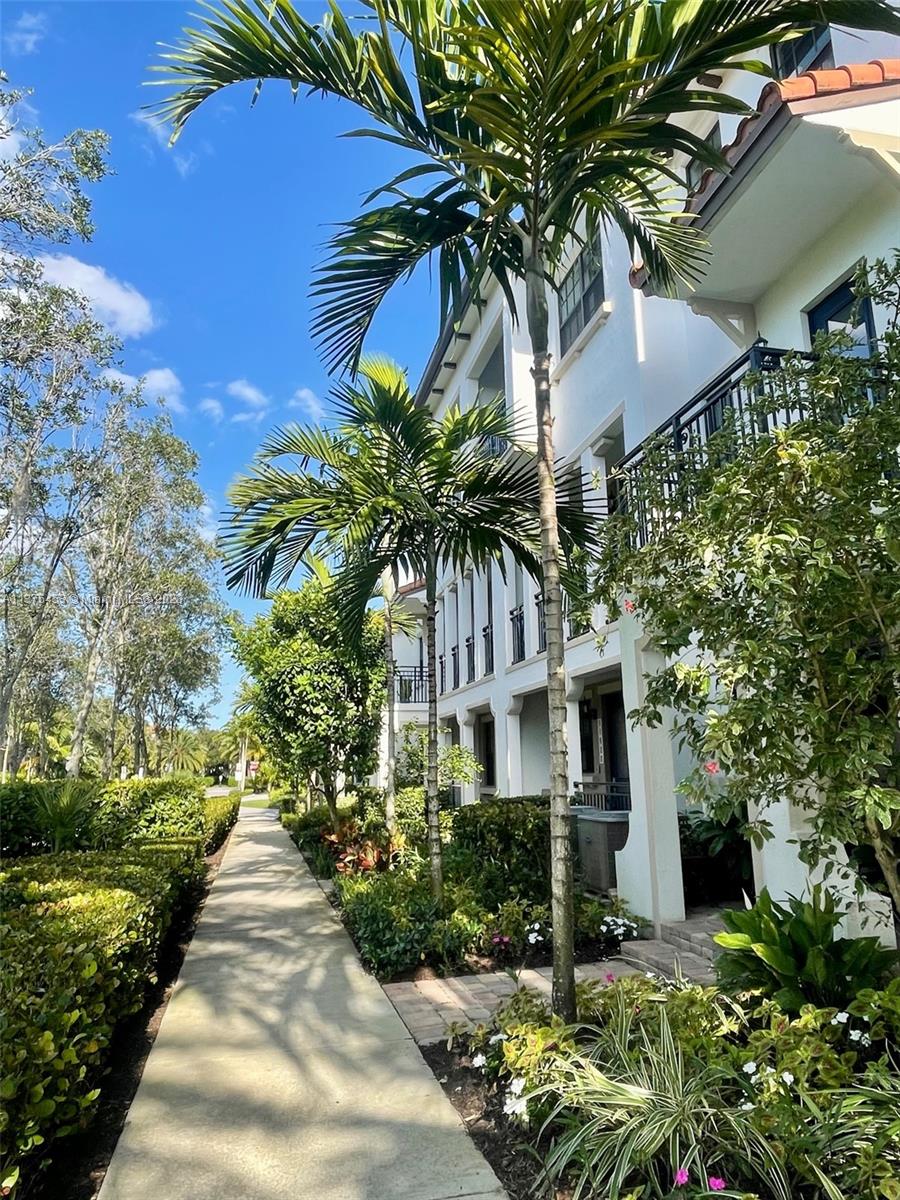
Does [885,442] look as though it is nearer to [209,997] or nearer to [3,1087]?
[3,1087]

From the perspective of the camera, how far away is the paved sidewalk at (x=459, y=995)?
16.6ft

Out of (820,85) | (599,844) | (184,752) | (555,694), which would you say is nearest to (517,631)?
(599,844)

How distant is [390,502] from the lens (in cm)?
681

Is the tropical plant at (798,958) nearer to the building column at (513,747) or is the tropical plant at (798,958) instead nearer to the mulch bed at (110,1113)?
the mulch bed at (110,1113)

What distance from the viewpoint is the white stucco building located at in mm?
5344

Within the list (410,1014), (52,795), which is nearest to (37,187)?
(52,795)

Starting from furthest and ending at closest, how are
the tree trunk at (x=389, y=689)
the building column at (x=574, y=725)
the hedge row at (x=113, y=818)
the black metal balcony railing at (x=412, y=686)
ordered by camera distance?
1. the black metal balcony railing at (x=412, y=686)
2. the building column at (x=574, y=725)
3. the hedge row at (x=113, y=818)
4. the tree trunk at (x=389, y=689)

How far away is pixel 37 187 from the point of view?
10.3 metres

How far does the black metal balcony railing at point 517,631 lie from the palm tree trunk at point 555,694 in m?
10.4

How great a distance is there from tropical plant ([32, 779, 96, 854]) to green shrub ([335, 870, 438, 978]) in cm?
412

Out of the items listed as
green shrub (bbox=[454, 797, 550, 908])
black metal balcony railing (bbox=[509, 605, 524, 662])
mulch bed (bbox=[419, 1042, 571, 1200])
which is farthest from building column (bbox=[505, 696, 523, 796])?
mulch bed (bbox=[419, 1042, 571, 1200])

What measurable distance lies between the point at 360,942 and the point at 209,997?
160 centimetres

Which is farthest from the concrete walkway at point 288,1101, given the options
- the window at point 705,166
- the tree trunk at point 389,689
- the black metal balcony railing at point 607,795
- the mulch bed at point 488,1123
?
the window at point 705,166

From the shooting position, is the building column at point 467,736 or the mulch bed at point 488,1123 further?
the building column at point 467,736
